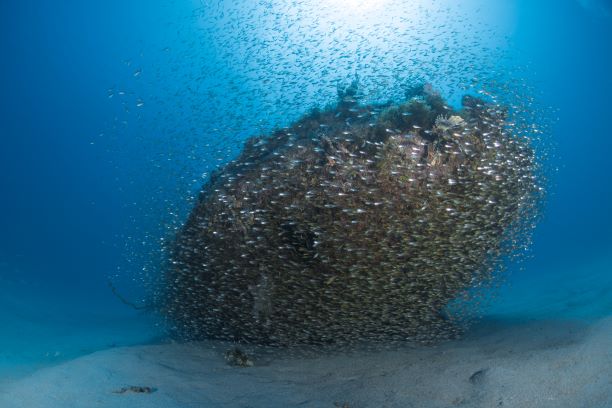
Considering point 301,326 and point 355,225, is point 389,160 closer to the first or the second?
point 355,225

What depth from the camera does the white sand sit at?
7.57m

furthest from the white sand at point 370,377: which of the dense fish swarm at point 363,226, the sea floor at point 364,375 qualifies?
the dense fish swarm at point 363,226

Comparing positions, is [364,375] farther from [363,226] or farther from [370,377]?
[363,226]

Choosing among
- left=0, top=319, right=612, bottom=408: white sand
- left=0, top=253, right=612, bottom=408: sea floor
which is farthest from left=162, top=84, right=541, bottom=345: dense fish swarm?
left=0, top=319, right=612, bottom=408: white sand

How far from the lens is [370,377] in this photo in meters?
10.1

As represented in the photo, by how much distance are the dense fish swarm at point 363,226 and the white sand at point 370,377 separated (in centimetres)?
100

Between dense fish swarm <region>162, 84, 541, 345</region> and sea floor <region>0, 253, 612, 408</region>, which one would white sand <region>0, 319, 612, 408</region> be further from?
dense fish swarm <region>162, 84, 541, 345</region>

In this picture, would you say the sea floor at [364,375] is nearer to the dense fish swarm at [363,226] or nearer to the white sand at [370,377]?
the white sand at [370,377]

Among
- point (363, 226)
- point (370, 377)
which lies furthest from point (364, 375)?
point (363, 226)

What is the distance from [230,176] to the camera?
1102 cm

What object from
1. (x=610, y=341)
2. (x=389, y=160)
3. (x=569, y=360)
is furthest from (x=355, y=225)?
(x=610, y=341)

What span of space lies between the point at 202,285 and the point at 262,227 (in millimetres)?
2460

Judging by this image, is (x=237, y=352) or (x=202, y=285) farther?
(x=237, y=352)

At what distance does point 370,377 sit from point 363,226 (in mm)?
3940
